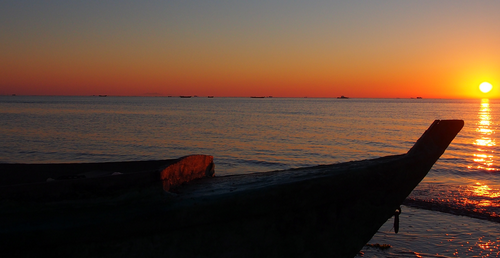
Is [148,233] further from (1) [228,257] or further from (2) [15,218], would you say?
(2) [15,218]

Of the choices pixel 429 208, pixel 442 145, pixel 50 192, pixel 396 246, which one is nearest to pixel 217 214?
pixel 50 192

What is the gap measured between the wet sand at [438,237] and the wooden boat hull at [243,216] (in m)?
3.07

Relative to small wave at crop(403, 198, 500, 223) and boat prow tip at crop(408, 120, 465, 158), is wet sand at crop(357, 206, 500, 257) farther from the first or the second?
boat prow tip at crop(408, 120, 465, 158)

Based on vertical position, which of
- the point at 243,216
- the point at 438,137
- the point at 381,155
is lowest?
the point at 381,155

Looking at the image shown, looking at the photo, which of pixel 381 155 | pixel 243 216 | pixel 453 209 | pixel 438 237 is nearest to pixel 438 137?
pixel 243 216

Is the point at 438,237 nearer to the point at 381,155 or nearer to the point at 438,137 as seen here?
the point at 438,137

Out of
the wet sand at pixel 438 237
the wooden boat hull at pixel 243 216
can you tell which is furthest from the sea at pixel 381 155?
the wooden boat hull at pixel 243 216

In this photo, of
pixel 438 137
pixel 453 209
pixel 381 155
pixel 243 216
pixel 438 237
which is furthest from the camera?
pixel 381 155

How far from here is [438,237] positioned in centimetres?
705

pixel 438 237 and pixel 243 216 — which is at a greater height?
Answer: pixel 243 216

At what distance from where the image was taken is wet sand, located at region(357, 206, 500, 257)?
6297 millimetres

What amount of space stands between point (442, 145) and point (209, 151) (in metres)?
19.1

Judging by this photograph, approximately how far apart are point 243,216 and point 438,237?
5507 mm

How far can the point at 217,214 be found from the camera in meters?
3.00
